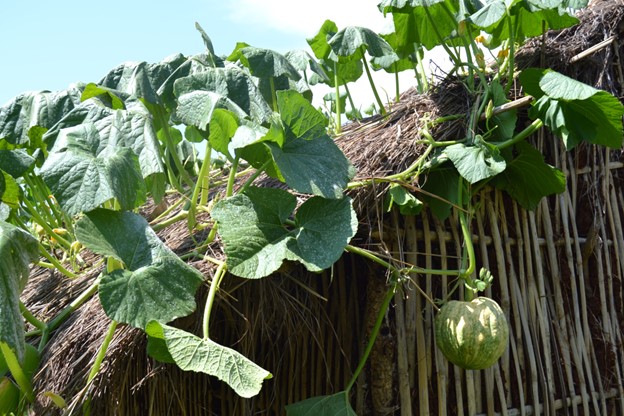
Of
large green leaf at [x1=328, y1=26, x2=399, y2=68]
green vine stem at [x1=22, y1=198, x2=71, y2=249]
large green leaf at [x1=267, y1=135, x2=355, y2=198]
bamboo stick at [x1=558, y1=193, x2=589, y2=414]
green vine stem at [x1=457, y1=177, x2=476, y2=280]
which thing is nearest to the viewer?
large green leaf at [x1=267, y1=135, x2=355, y2=198]

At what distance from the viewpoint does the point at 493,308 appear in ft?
7.57

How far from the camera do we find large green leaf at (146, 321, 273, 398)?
6.15 ft

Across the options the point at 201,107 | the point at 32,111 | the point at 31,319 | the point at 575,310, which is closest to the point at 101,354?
the point at 31,319

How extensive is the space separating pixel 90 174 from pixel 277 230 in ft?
1.70

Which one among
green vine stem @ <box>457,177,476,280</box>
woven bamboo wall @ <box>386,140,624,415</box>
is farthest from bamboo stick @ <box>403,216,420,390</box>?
green vine stem @ <box>457,177,476,280</box>

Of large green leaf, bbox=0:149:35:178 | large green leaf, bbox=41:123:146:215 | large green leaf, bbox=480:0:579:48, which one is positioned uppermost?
large green leaf, bbox=480:0:579:48

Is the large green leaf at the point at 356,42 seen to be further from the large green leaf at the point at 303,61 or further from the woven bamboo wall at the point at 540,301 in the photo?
the woven bamboo wall at the point at 540,301

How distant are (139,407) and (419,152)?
1.16 m

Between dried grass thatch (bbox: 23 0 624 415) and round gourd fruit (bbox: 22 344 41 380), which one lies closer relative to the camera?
round gourd fruit (bbox: 22 344 41 380)

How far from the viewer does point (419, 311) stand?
2.54 meters

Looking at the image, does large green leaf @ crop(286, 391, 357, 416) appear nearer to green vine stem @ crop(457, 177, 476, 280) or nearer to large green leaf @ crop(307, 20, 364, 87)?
green vine stem @ crop(457, 177, 476, 280)

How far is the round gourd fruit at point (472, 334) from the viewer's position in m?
2.24

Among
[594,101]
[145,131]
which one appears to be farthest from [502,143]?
[145,131]

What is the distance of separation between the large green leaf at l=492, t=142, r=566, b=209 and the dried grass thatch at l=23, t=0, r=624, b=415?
75 millimetres
